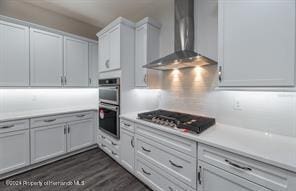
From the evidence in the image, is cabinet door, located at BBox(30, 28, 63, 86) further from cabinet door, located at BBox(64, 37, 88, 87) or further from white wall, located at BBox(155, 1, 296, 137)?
white wall, located at BBox(155, 1, 296, 137)

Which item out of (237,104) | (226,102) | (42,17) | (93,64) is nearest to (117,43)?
(93,64)

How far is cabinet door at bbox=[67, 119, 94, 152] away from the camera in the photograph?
267cm

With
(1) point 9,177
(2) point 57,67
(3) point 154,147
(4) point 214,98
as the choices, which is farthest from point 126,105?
Result: (1) point 9,177

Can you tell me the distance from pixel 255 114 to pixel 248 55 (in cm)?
69

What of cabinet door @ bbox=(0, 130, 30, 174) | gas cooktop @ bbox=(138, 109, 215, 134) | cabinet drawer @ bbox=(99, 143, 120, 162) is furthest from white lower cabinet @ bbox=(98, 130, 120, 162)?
cabinet door @ bbox=(0, 130, 30, 174)

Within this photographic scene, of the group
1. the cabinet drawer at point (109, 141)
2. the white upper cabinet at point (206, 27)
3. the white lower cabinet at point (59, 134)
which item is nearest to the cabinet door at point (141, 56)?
the white upper cabinet at point (206, 27)

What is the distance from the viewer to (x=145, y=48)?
2375mm

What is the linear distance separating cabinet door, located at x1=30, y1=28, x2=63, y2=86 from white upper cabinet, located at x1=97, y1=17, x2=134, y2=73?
0.92 m

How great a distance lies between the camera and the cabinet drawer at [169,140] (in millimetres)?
1373

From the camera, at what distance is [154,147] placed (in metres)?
1.77

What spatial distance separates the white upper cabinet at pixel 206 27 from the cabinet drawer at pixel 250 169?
3.93ft

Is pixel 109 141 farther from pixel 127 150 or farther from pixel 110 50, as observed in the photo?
pixel 110 50

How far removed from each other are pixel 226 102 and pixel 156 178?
1286mm

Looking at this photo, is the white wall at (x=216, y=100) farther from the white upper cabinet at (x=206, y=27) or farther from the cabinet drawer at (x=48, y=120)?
the cabinet drawer at (x=48, y=120)
